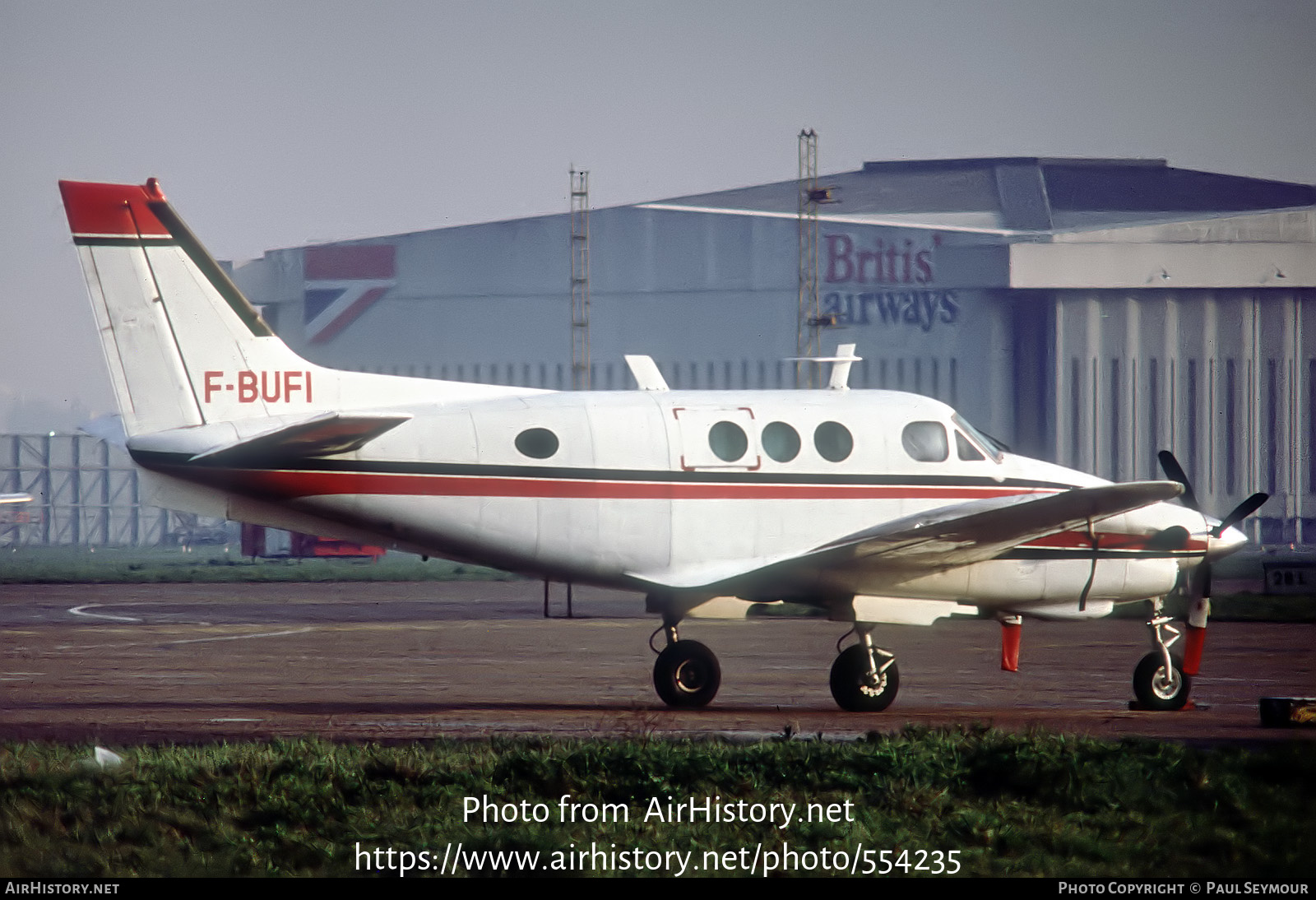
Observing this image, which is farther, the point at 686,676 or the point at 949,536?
the point at 686,676

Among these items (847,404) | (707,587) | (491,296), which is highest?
(491,296)

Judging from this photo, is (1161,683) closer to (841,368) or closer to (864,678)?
(864,678)

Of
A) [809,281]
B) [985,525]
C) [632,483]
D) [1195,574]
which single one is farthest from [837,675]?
[809,281]

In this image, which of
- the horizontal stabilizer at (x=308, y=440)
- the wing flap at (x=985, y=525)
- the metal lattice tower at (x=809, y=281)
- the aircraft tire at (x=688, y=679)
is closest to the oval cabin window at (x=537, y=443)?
the horizontal stabilizer at (x=308, y=440)

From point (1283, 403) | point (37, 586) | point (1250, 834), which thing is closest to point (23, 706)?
point (1250, 834)

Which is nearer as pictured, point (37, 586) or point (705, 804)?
point (705, 804)

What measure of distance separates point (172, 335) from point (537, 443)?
13.5 feet

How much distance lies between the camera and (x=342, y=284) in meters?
84.1

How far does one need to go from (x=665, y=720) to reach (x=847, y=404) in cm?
436

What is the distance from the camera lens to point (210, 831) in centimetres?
911

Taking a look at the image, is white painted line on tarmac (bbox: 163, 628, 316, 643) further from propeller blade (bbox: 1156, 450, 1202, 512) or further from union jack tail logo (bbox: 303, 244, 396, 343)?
union jack tail logo (bbox: 303, 244, 396, 343)

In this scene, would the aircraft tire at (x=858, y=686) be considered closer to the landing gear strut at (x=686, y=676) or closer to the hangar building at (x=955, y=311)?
the landing gear strut at (x=686, y=676)

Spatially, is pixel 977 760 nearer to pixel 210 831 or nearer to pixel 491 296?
pixel 210 831

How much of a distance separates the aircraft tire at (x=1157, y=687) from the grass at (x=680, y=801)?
4898 mm
